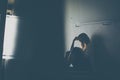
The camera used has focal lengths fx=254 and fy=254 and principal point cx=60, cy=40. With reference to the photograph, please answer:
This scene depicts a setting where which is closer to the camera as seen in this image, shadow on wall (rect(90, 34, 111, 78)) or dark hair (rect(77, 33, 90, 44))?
shadow on wall (rect(90, 34, 111, 78))

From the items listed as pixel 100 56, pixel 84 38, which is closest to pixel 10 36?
pixel 84 38

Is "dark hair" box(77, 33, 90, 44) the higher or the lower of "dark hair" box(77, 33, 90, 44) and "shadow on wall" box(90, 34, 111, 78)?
the higher

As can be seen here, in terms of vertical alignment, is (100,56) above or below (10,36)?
below

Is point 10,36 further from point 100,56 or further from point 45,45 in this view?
point 100,56

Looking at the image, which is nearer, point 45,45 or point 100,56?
point 100,56

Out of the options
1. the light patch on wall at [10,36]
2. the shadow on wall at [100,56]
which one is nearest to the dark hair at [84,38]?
the shadow on wall at [100,56]

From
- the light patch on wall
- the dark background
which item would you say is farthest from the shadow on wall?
the light patch on wall

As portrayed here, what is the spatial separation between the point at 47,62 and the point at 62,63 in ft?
0.40

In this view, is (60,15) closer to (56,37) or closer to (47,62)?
(56,37)

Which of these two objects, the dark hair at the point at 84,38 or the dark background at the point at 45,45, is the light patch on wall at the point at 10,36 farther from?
the dark hair at the point at 84,38

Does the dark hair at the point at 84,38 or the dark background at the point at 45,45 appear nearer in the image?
the dark background at the point at 45,45

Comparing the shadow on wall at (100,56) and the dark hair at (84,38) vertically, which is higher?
the dark hair at (84,38)

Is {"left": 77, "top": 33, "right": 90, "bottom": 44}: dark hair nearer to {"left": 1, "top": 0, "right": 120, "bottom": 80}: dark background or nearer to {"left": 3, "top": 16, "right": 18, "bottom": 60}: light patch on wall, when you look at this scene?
{"left": 1, "top": 0, "right": 120, "bottom": 80}: dark background

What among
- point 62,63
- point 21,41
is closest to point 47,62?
point 62,63
